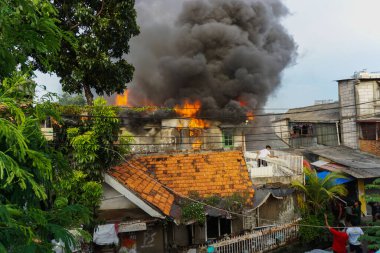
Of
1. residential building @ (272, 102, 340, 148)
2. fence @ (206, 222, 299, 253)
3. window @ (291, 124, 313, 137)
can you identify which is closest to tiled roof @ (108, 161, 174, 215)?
fence @ (206, 222, 299, 253)

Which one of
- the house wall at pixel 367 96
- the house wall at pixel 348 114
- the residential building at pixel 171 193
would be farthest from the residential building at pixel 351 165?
the residential building at pixel 171 193

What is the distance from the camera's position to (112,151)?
11.0 meters

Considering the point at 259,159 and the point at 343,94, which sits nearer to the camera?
the point at 259,159

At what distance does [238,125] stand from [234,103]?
5.64 ft

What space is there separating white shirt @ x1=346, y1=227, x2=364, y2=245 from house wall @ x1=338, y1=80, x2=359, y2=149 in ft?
41.4

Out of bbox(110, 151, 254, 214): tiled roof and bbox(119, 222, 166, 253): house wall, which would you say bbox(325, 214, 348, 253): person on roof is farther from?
bbox(119, 222, 166, 253): house wall

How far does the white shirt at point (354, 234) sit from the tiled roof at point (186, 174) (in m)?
3.48

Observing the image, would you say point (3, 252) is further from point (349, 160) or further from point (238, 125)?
point (238, 125)

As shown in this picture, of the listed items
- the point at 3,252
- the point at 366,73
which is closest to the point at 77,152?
the point at 3,252

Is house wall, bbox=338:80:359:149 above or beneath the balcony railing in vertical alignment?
above

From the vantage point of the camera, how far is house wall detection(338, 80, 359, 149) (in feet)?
74.5

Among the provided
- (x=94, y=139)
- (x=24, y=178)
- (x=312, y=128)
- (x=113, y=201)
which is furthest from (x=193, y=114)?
(x=24, y=178)

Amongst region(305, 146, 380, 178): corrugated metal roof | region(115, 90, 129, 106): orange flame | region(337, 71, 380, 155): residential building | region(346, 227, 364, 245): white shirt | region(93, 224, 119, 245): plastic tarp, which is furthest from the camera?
region(115, 90, 129, 106): orange flame

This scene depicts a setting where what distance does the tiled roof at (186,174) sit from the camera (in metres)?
11.9
